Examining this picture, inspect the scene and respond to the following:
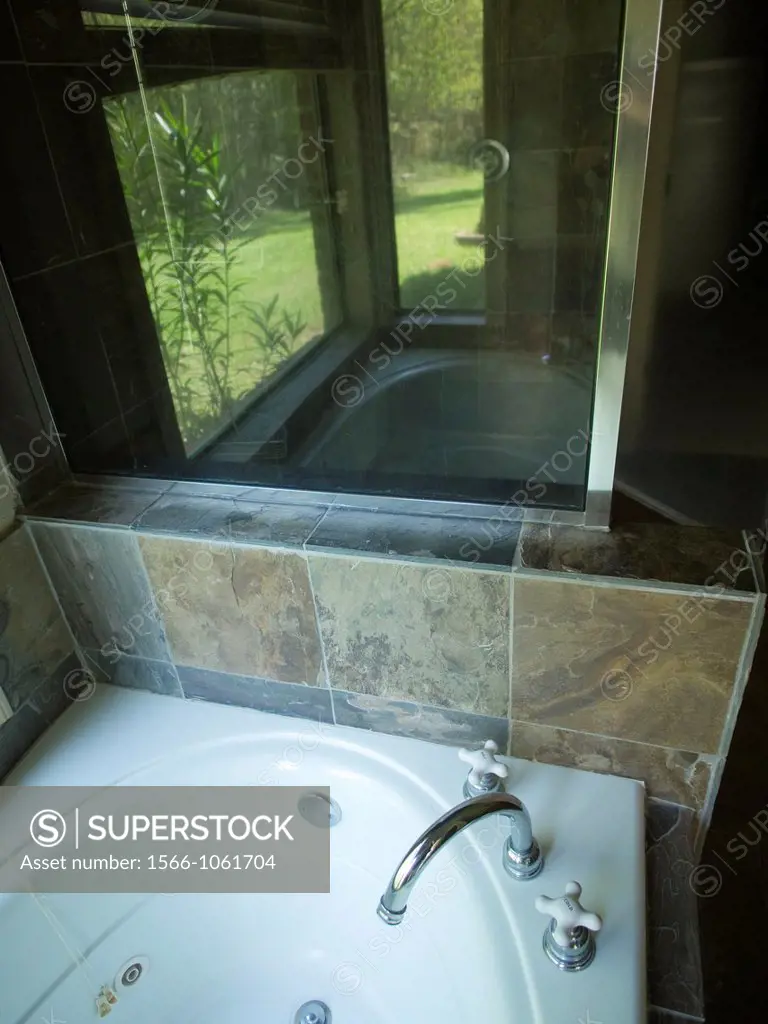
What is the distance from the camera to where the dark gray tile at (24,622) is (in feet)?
4.15

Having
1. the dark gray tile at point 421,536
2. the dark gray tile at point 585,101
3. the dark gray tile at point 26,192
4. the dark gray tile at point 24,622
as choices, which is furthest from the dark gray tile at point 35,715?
the dark gray tile at point 585,101

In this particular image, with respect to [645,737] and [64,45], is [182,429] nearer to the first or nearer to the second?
[64,45]

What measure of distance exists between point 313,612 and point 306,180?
1.03 meters

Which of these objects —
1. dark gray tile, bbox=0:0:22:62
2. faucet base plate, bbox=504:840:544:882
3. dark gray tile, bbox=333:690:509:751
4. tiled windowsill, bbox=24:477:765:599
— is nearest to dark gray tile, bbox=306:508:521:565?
tiled windowsill, bbox=24:477:765:599

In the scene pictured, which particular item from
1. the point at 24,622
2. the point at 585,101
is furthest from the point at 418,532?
the point at 585,101

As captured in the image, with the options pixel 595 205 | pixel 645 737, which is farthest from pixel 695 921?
pixel 595 205

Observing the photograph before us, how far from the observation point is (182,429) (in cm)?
144

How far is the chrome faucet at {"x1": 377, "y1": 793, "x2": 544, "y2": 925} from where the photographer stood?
901mm

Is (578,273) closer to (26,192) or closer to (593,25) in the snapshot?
(593,25)

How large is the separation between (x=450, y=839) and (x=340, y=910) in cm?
46

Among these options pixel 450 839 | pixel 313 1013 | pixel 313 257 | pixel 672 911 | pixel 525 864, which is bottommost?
pixel 313 1013

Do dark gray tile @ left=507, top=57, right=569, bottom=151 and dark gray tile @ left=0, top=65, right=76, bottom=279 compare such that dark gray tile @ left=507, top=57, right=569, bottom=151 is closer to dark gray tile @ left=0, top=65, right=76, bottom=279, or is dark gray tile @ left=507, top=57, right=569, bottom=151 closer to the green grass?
the green grass

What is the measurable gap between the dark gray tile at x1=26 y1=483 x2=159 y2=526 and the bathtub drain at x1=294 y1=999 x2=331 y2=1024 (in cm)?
87

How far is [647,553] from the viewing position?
107cm
